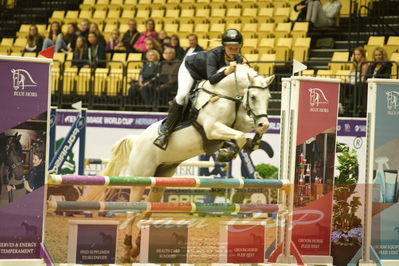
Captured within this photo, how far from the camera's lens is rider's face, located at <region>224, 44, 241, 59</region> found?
6395 millimetres

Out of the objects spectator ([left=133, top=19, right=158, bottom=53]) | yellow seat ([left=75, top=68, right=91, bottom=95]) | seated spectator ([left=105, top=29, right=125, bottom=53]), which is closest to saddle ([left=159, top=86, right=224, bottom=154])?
yellow seat ([left=75, top=68, right=91, bottom=95])

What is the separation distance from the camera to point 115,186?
5.29 m

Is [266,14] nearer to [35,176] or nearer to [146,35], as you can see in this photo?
[146,35]

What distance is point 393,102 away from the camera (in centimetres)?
586

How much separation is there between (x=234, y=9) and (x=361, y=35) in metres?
2.28

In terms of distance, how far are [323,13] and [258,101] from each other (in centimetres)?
630

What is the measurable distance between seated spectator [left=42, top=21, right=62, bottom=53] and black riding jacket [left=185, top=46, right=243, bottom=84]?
21.0 feet

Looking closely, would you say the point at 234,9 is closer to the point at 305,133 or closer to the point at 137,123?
the point at 137,123

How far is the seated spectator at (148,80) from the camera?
36.1 ft

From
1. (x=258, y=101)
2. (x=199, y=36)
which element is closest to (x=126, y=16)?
(x=199, y=36)

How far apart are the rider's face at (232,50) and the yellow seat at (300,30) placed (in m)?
5.57

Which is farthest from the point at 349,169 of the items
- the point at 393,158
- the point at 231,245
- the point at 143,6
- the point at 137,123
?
the point at 143,6

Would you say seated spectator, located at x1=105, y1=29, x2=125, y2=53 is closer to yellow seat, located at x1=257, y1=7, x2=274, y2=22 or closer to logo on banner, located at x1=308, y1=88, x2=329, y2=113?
yellow seat, located at x1=257, y1=7, x2=274, y2=22

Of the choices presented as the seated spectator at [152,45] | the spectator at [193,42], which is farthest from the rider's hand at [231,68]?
the seated spectator at [152,45]
